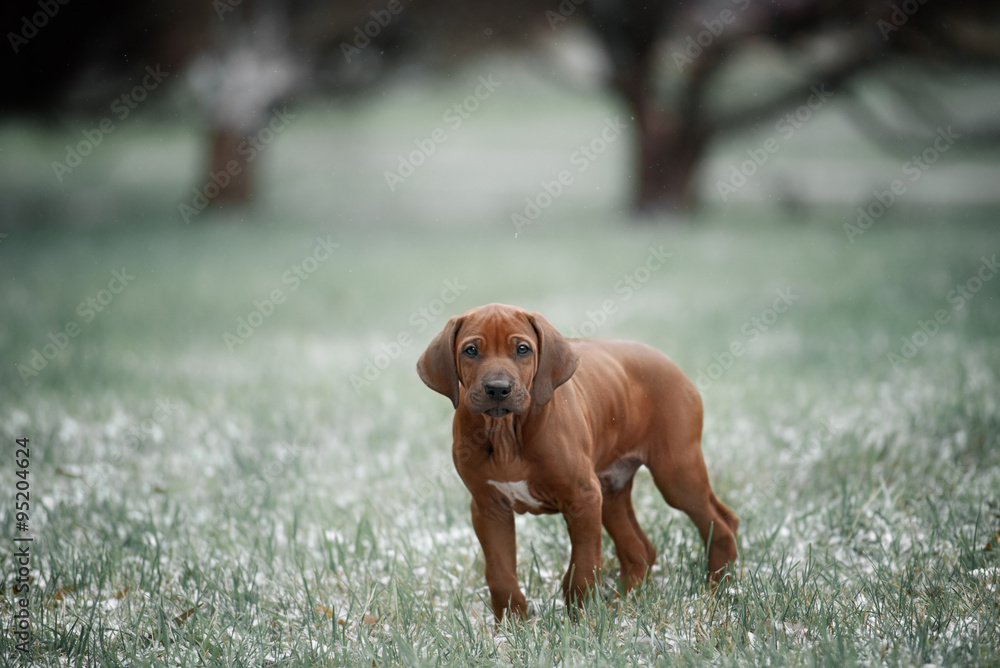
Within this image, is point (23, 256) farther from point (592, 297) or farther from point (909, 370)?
point (909, 370)

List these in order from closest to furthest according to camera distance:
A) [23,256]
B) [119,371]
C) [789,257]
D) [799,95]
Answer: [119,371] → [789,257] → [23,256] → [799,95]

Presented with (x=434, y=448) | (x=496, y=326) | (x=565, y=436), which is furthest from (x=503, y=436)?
(x=434, y=448)

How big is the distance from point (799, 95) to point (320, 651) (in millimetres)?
18802

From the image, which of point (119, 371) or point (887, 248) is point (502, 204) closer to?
point (887, 248)

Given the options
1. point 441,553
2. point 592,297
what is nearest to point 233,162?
point 592,297

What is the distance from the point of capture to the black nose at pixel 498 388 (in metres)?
3.41

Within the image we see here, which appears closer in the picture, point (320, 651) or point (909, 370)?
point (320, 651)

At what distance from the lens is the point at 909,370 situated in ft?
26.8

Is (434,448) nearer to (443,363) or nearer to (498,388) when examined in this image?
(443,363)

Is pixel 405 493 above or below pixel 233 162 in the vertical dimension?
below

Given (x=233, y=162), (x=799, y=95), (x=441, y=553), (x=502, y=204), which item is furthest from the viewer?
(x=502, y=204)

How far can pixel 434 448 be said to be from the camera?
6793 millimetres

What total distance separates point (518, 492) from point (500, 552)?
0.31 m

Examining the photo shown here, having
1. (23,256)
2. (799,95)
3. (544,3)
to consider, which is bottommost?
(23,256)
